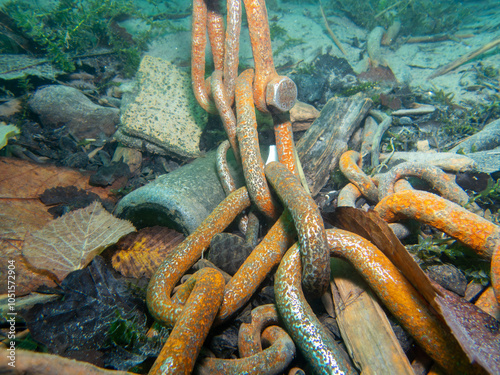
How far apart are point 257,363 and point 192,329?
0.41 metres

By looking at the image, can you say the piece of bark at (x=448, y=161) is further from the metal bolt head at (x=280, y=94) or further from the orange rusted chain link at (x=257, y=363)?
the orange rusted chain link at (x=257, y=363)

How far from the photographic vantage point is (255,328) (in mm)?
1335

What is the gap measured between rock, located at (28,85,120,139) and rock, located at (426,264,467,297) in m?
4.11

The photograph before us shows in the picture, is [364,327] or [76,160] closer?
[364,327]

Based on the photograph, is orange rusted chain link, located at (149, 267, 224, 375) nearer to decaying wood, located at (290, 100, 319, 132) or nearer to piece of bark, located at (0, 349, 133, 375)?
piece of bark, located at (0, 349, 133, 375)

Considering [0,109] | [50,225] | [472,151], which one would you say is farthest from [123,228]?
[472,151]

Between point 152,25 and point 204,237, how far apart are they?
6.76 m

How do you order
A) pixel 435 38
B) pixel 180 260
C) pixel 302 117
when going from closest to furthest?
pixel 180 260 < pixel 302 117 < pixel 435 38

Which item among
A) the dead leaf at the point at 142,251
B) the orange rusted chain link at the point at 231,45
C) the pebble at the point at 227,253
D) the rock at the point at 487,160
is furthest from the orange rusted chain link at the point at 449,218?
the dead leaf at the point at 142,251

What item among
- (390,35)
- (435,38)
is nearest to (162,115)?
(390,35)

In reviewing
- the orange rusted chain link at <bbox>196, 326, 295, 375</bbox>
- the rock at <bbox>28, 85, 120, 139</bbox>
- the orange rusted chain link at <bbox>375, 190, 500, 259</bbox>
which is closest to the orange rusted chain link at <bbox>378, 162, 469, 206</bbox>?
the orange rusted chain link at <bbox>375, 190, 500, 259</bbox>

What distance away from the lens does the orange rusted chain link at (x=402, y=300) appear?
1.06 metres

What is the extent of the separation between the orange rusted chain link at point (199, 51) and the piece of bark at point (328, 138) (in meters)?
1.21

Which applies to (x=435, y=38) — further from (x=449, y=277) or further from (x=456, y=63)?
(x=449, y=277)
